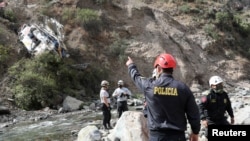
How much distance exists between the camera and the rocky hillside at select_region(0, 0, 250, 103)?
2723cm

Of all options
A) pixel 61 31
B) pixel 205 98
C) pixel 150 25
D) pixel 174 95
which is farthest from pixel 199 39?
pixel 174 95

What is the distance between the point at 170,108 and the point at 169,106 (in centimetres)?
2

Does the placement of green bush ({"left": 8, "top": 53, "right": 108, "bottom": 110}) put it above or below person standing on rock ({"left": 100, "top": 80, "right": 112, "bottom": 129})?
above

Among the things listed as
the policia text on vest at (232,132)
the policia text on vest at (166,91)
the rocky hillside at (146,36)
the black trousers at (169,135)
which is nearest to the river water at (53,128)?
the rocky hillside at (146,36)

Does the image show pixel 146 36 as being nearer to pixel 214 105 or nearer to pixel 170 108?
pixel 214 105

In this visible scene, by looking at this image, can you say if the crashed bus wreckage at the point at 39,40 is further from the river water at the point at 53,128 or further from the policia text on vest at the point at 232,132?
the policia text on vest at the point at 232,132

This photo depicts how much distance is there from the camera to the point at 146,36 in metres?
30.1

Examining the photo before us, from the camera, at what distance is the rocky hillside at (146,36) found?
89.4 feet

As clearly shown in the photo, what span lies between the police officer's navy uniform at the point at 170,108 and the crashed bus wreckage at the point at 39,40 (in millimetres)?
18681

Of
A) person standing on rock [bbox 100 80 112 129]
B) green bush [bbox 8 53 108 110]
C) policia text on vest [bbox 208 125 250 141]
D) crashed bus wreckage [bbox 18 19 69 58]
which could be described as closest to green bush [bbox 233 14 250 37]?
green bush [bbox 8 53 108 110]

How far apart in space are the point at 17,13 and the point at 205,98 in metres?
22.3

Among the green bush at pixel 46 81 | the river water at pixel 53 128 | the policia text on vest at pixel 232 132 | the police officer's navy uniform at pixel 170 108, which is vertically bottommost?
the river water at pixel 53 128

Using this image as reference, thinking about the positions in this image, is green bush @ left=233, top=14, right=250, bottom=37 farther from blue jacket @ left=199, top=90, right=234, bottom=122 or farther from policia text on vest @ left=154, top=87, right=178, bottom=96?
policia text on vest @ left=154, top=87, right=178, bottom=96

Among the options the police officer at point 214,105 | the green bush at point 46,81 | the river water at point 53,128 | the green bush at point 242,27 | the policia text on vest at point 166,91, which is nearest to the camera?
the policia text on vest at point 166,91
